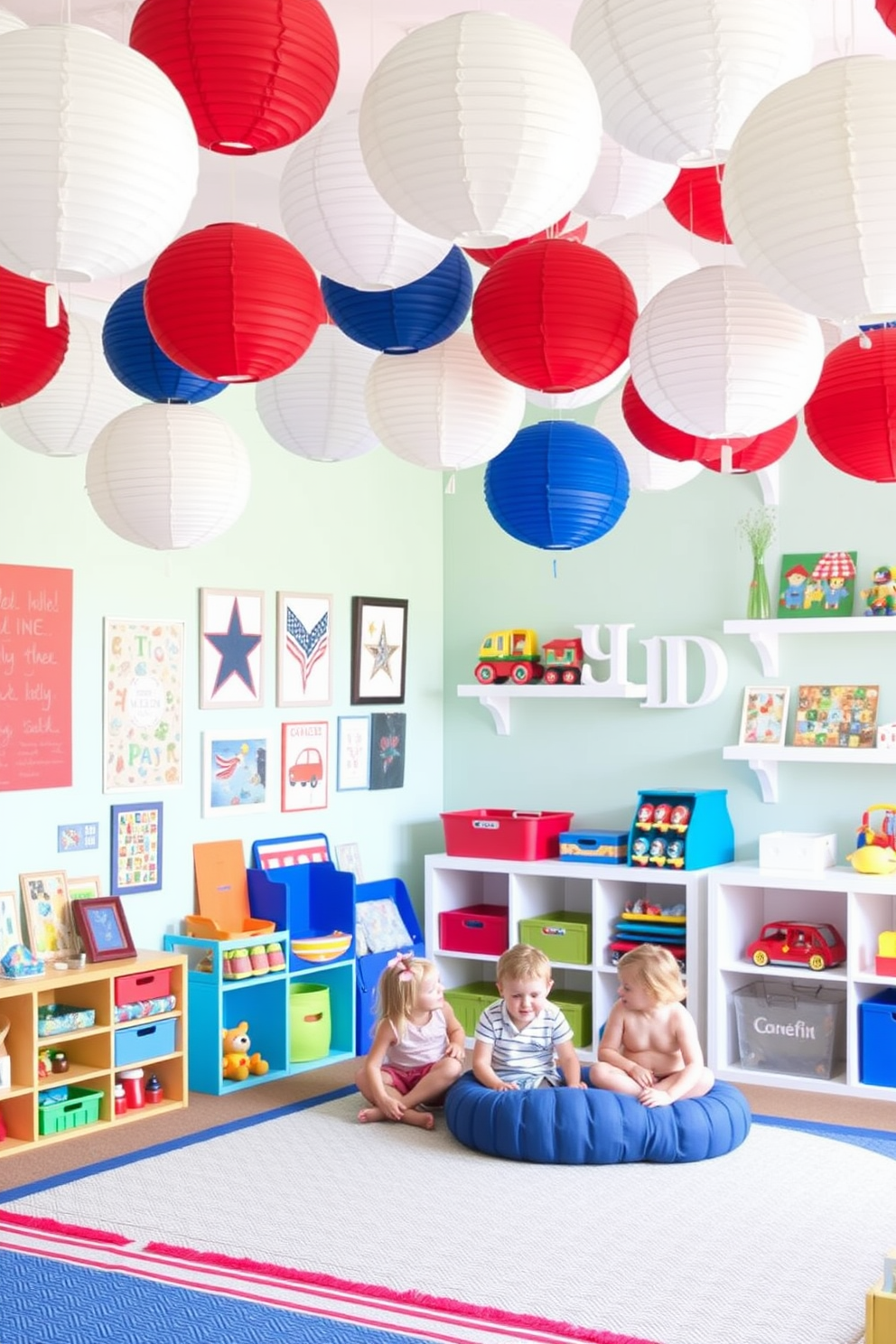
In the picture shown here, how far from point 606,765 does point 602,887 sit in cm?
62

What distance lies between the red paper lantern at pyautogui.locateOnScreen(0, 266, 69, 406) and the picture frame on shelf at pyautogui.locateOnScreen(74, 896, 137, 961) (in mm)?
2553

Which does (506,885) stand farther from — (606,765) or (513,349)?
(513,349)

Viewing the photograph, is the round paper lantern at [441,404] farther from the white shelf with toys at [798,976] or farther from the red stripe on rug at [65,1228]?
the white shelf with toys at [798,976]

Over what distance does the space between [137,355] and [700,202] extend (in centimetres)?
100

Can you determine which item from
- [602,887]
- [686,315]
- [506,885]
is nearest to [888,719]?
[602,887]

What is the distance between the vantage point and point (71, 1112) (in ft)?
14.2

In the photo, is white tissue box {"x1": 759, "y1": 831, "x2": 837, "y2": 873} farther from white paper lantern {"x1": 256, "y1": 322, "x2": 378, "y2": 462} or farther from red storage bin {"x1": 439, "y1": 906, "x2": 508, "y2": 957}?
white paper lantern {"x1": 256, "y1": 322, "x2": 378, "y2": 462}

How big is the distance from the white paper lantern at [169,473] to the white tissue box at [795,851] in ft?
9.37

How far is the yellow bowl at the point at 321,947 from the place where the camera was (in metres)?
5.17

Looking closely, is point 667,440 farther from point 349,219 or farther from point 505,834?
point 505,834

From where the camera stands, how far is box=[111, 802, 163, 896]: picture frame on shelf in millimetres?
4785

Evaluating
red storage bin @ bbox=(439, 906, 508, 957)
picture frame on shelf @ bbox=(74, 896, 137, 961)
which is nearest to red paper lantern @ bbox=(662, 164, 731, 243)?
picture frame on shelf @ bbox=(74, 896, 137, 961)

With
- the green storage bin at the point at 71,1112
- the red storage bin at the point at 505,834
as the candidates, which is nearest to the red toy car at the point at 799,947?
the red storage bin at the point at 505,834

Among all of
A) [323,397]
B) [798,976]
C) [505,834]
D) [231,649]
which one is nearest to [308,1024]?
[505,834]
